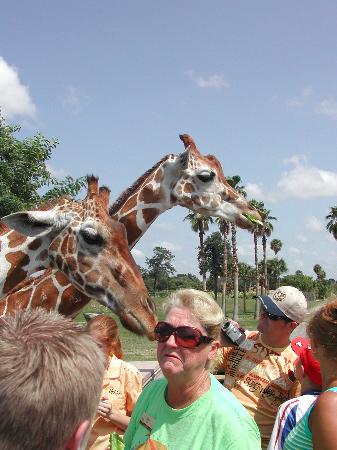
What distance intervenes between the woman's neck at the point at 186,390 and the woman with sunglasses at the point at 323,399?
0.47 m

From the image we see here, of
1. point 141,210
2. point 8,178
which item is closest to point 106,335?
point 141,210

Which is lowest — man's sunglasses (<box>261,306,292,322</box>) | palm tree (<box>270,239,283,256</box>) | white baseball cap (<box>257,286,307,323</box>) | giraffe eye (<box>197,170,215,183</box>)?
man's sunglasses (<box>261,306,292,322</box>)

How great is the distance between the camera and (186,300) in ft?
9.18

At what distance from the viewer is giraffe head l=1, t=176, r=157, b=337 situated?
4.85 meters

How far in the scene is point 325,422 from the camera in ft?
7.06

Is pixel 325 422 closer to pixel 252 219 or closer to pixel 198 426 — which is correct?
pixel 198 426

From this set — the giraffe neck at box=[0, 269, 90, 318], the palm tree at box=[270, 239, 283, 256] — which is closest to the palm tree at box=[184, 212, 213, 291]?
the palm tree at box=[270, 239, 283, 256]

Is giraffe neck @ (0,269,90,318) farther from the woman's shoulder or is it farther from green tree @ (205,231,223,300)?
green tree @ (205,231,223,300)

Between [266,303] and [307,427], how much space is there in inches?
61.2

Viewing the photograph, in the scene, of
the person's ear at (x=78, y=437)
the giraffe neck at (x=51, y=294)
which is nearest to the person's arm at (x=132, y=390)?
the giraffe neck at (x=51, y=294)

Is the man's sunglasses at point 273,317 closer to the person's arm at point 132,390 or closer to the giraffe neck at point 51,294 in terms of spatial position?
the person's arm at point 132,390

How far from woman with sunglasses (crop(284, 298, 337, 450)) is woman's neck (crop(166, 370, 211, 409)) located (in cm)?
47

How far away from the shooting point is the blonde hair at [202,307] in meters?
2.76

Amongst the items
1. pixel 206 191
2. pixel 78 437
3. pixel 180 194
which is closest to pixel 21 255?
pixel 180 194
